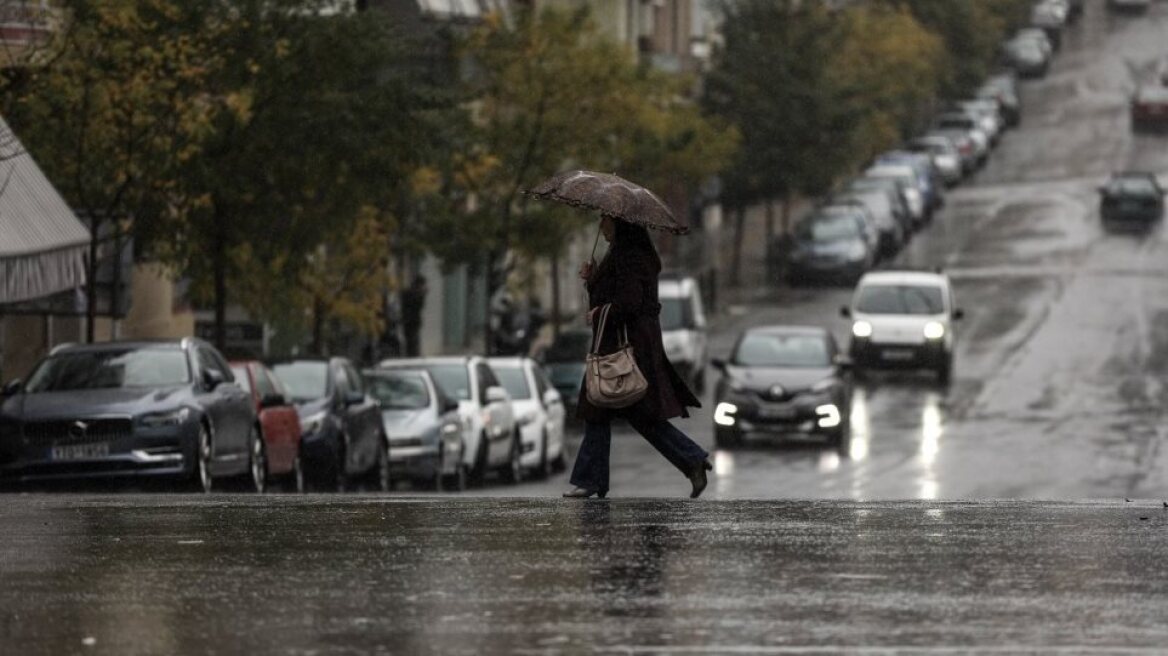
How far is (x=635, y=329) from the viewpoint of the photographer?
14500 millimetres

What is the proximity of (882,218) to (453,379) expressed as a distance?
36458 millimetres

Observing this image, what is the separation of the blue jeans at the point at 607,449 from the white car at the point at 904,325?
30680mm

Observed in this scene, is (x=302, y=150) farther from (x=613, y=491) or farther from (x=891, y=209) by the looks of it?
(x=891, y=209)

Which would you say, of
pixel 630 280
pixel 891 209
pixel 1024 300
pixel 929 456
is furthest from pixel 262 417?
pixel 891 209

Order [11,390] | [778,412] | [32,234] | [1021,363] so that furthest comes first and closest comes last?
[1021,363] < [778,412] < [32,234] < [11,390]

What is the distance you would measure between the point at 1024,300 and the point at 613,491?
28.3 meters

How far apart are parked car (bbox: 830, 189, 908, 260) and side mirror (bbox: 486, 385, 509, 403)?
3426 cm

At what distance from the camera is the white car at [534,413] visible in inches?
1315

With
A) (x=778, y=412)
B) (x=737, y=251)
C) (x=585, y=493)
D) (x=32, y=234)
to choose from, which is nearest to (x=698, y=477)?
(x=585, y=493)

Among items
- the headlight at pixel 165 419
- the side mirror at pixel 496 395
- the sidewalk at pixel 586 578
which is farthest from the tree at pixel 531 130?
the sidewalk at pixel 586 578

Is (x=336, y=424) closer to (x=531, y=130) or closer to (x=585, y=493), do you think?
(x=585, y=493)

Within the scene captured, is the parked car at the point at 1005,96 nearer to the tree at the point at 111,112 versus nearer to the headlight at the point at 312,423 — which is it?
the tree at the point at 111,112

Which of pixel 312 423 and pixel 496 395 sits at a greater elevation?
pixel 312 423

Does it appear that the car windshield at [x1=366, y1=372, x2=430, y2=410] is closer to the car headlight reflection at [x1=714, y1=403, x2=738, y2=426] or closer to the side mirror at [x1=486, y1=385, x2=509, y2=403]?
the side mirror at [x1=486, y1=385, x2=509, y2=403]
